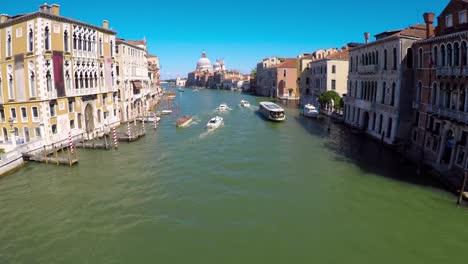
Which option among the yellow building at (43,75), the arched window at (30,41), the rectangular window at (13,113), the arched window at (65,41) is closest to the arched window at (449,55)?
the yellow building at (43,75)

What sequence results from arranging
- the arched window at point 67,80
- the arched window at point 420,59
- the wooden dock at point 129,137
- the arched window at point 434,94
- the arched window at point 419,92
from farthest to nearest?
the wooden dock at point 129,137, the arched window at point 67,80, the arched window at point 419,92, the arched window at point 420,59, the arched window at point 434,94

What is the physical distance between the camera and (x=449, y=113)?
17016mm

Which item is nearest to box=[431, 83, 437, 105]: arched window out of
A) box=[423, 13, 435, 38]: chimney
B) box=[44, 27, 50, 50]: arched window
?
box=[423, 13, 435, 38]: chimney

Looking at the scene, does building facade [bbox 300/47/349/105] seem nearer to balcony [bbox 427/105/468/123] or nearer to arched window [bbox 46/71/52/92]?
balcony [bbox 427/105/468/123]

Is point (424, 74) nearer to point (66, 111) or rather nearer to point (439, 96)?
point (439, 96)

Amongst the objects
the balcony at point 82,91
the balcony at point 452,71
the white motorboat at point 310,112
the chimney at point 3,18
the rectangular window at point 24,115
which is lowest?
the white motorboat at point 310,112

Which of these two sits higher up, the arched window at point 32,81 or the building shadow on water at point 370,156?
the arched window at point 32,81

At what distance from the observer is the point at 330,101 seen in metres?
42.1

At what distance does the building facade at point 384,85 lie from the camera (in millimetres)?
22453

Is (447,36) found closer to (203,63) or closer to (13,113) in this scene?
(13,113)

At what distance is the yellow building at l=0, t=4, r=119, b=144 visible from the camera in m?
22.4

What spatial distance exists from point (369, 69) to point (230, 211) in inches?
767

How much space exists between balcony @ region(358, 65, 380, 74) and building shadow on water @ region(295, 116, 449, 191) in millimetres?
5287

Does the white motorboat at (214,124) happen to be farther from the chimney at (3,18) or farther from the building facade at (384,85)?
the chimney at (3,18)
